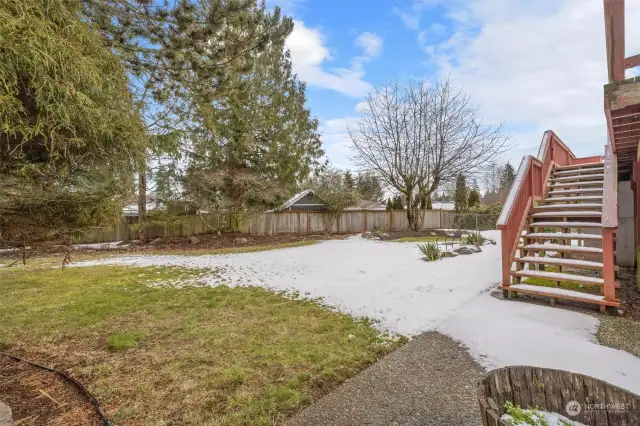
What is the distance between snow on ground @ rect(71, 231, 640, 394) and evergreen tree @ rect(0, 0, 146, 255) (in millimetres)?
3323

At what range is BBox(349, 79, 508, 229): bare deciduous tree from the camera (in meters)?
13.5

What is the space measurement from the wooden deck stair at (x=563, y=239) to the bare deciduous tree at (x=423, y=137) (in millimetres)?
7452

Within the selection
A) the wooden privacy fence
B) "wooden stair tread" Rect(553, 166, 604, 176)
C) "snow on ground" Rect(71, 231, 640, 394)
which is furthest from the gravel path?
the wooden privacy fence

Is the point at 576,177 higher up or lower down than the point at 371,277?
higher up

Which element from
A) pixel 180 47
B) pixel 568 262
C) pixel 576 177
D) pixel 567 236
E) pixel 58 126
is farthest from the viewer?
pixel 576 177

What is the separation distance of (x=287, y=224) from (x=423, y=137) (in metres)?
7.83

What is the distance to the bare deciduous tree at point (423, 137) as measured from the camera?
531 inches

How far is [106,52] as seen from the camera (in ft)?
6.14

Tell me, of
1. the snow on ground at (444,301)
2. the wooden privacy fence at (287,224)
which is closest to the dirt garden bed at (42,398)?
the snow on ground at (444,301)

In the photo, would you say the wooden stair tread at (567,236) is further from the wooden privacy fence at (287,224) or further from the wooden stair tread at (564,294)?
the wooden privacy fence at (287,224)

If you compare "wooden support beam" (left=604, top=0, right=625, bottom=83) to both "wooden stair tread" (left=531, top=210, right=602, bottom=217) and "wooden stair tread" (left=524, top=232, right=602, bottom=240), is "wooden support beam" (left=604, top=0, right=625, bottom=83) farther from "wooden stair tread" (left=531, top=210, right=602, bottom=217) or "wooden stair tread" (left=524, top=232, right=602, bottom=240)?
"wooden stair tread" (left=531, top=210, right=602, bottom=217)

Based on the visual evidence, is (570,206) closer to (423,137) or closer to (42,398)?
(42,398)

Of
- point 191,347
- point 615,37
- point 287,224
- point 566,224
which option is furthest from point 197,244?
point 615,37

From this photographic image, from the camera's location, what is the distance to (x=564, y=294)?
402 cm
